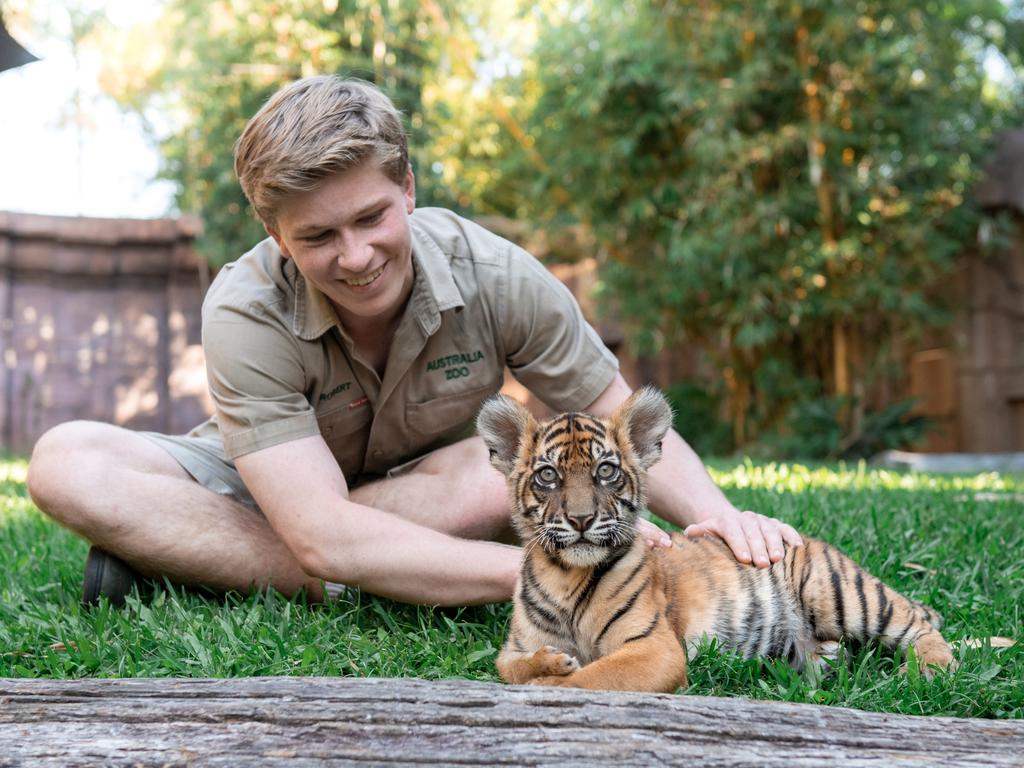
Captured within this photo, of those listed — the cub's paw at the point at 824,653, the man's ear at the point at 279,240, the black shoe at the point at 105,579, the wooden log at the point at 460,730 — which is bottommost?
the cub's paw at the point at 824,653

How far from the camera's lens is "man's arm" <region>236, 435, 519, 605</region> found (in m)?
3.28

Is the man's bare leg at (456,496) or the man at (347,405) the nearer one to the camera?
the man at (347,405)

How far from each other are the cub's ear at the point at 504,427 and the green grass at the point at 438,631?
573mm

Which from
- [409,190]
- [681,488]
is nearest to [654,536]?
[681,488]

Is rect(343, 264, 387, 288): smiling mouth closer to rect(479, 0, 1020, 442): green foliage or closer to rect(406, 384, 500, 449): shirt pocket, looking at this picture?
rect(406, 384, 500, 449): shirt pocket

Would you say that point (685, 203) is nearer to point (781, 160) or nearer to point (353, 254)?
point (781, 160)

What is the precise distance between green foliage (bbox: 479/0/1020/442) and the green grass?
7191 mm

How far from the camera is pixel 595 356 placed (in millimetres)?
3869

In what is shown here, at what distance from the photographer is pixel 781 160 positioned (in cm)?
1202

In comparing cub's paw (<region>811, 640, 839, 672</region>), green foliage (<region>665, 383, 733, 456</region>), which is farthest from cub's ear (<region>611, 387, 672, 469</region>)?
green foliage (<region>665, 383, 733, 456</region>)

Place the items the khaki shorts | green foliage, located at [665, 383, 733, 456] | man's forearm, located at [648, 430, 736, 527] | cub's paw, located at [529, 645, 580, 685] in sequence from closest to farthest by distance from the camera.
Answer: cub's paw, located at [529, 645, 580, 685]
man's forearm, located at [648, 430, 736, 527]
the khaki shorts
green foliage, located at [665, 383, 733, 456]

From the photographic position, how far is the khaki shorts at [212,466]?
4137 mm

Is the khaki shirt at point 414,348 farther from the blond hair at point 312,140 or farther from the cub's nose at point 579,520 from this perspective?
the cub's nose at point 579,520

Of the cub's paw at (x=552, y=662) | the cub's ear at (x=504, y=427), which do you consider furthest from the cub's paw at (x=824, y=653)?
the cub's ear at (x=504, y=427)
